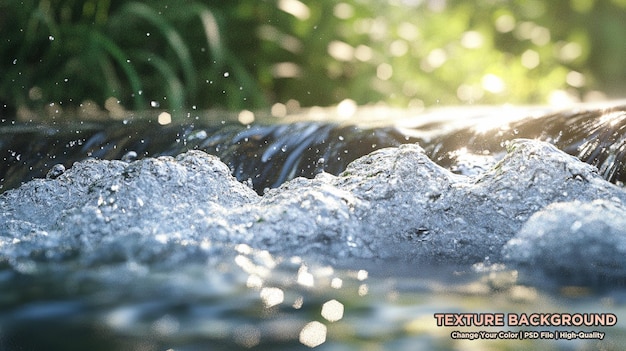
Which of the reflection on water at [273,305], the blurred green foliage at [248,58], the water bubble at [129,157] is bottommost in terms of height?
the reflection on water at [273,305]

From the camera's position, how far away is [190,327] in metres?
1.15

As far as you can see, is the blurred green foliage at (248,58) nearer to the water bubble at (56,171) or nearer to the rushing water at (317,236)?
the water bubble at (56,171)

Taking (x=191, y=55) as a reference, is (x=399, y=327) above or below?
below

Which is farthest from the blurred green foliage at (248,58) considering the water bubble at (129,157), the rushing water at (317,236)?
the rushing water at (317,236)

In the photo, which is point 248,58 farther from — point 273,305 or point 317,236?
point 273,305

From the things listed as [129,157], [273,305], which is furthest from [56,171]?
[273,305]

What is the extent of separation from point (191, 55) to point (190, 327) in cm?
378

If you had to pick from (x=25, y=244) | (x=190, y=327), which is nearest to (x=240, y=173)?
(x=25, y=244)

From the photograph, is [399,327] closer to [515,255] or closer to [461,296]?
[461,296]

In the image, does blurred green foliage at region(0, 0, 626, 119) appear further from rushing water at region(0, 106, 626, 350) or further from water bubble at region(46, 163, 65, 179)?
rushing water at region(0, 106, 626, 350)

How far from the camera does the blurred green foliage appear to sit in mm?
4133

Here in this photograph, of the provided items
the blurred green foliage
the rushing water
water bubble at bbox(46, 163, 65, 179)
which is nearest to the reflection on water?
the rushing water

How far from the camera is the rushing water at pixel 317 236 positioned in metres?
1.17

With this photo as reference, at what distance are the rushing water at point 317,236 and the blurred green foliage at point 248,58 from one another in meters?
1.70
